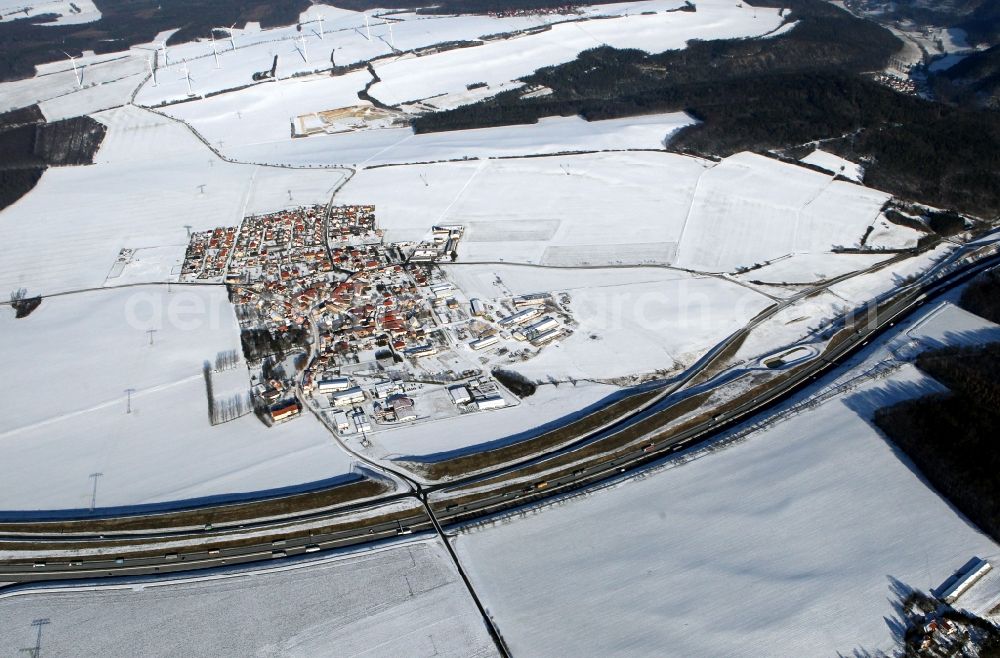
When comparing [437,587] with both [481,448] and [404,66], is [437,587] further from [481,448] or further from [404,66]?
[404,66]

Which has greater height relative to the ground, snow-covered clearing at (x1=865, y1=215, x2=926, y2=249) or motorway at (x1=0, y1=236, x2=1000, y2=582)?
snow-covered clearing at (x1=865, y1=215, x2=926, y2=249)

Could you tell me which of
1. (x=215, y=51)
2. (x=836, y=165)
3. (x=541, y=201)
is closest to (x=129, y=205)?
(x=541, y=201)

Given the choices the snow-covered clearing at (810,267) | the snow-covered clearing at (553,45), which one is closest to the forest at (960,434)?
the snow-covered clearing at (810,267)

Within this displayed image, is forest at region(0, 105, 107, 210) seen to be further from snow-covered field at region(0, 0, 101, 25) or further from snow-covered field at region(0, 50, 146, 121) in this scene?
snow-covered field at region(0, 0, 101, 25)

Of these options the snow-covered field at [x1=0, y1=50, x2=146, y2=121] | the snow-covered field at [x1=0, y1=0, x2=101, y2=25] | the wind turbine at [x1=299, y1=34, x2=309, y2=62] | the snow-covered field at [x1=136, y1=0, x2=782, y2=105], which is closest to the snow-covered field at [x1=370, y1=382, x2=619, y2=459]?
the snow-covered field at [x1=136, y1=0, x2=782, y2=105]

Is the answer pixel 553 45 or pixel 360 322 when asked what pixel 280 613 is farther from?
pixel 553 45

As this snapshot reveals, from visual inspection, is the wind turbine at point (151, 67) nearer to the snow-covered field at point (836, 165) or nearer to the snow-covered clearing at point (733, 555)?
the snow-covered field at point (836, 165)

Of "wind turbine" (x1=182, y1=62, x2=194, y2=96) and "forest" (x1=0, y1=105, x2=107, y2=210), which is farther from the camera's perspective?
"wind turbine" (x1=182, y1=62, x2=194, y2=96)

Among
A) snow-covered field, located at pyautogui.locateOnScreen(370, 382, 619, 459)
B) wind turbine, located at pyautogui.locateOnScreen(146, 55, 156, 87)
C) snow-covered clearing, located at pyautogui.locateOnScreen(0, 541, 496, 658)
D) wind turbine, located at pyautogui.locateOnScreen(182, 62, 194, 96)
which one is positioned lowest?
wind turbine, located at pyautogui.locateOnScreen(146, 55, 156, 87)
